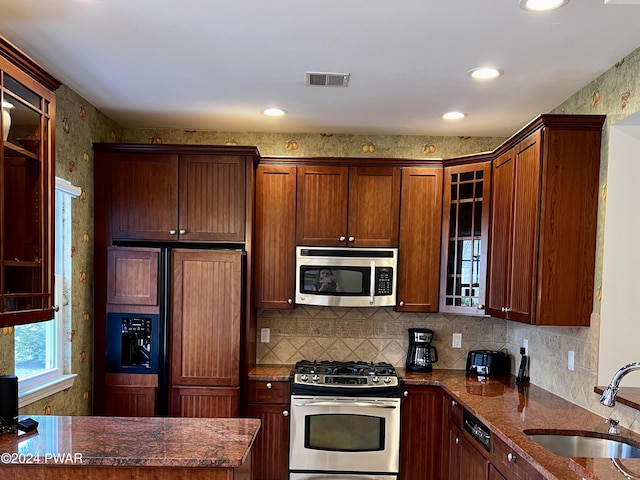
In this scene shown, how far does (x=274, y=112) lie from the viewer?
3.46 metres

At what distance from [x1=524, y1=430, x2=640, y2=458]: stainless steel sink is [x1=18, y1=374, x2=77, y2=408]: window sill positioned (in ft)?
7.98

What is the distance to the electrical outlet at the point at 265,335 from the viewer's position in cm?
404

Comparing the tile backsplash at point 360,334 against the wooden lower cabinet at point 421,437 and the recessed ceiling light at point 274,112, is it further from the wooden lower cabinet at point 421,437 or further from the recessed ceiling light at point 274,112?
the recessed ceiling light at point 274,112

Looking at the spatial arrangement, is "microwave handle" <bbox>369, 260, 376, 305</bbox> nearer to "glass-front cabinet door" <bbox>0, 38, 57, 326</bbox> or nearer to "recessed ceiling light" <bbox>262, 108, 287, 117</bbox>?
"recessed ceiling light" <bbox>262, 108, 287, 117</bbox>

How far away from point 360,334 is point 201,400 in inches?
52.2

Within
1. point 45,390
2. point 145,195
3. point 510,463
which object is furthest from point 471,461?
point 145,195

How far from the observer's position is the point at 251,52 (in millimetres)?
2479

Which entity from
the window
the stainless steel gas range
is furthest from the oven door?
the window

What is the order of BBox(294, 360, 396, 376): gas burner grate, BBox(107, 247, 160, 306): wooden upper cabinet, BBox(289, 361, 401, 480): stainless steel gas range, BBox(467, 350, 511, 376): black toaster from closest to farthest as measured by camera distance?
BBox(107, 247, 160, 306): wooden upper cabinet, BBox(289, 361, 401, 480): stainless steel gas range, BBox(294, 360, 396, 376): gas burner grate, BBox(467, 350, 511, 376): black toaster

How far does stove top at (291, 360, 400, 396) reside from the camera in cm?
350

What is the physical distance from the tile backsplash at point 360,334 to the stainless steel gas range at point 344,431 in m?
0.55

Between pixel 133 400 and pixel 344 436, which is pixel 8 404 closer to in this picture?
pixel 133 400

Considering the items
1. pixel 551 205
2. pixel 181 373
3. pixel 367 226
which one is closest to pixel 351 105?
pixel 367 226

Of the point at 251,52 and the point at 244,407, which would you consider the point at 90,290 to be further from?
the point at 251,52
